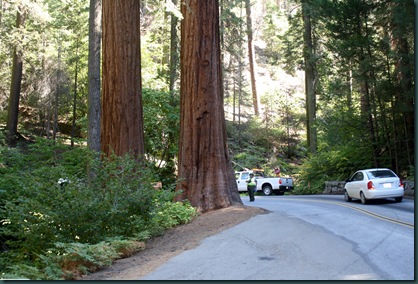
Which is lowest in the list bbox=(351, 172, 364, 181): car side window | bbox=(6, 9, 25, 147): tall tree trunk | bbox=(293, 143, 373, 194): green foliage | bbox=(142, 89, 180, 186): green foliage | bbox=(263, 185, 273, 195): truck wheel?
bbox=(263, 185, 273, 195): truck wheel

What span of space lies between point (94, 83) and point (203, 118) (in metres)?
5.94

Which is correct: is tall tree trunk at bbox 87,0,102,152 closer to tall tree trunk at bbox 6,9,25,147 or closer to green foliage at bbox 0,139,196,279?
green foliage at bbox 0,139,196,279

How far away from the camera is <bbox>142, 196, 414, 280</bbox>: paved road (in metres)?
6.45

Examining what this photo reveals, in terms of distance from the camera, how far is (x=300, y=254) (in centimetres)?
782

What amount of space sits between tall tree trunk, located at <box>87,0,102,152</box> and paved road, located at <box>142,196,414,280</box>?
9408 mm

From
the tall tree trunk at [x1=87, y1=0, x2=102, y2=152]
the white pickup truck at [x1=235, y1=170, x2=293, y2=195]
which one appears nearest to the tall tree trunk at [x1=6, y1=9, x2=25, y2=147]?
the tall tree trunk at [x1=87, y1=0, x2=102, y2=152]

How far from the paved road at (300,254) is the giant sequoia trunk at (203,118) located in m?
3.86

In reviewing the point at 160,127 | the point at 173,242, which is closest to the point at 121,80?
the point at 173,242

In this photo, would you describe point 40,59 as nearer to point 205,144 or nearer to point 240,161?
point 240,161

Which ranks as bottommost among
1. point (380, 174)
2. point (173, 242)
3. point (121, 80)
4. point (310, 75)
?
point (173, 242)

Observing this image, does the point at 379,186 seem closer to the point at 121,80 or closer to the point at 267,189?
the point at 121,80

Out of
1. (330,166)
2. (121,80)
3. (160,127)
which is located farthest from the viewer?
(330,166)

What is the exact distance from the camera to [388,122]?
28.4m

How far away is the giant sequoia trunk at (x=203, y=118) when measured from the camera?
52.4 ft
